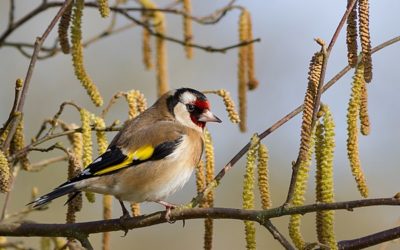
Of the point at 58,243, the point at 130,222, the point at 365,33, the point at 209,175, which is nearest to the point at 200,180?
the point at 209,175

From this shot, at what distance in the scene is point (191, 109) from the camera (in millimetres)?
4500

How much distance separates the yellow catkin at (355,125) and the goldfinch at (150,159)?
1.20 meters

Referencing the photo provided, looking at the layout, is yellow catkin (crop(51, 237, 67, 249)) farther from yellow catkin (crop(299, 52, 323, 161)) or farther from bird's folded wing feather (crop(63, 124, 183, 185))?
yellow catkin (crop(299, 52, 323, 161))

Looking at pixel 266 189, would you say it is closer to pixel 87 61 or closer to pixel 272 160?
pixel 272 160

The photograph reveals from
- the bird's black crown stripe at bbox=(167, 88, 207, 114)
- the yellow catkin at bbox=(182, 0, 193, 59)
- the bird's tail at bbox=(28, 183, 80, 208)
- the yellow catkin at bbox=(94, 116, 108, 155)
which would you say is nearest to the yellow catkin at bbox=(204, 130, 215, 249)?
the yellow catkin at bbox=(94, 116, 108, 155)

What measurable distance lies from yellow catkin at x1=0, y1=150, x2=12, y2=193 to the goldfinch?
66 centimetres

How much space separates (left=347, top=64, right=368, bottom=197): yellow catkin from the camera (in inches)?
105

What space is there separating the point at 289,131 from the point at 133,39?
2.32 m

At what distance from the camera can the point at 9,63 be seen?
362 inches

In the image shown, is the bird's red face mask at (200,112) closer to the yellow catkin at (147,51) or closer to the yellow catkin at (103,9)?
the yellow catkin at (147,51)

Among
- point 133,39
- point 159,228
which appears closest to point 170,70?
point 133,39

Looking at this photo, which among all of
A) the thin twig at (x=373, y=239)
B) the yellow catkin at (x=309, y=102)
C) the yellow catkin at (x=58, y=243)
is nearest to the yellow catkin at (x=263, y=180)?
the thin twig at (x=373, y=239)

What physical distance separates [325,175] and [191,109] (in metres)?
1.90

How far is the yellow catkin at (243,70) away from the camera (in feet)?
12.3
